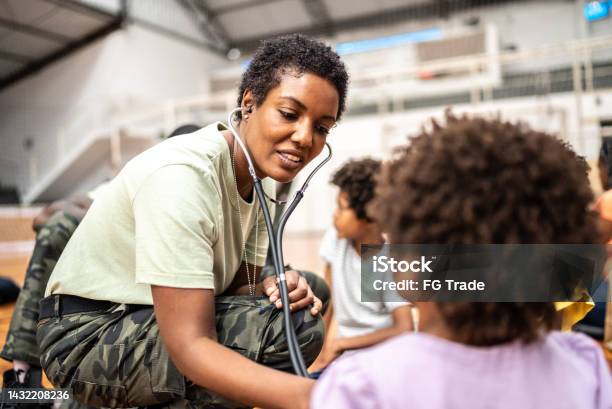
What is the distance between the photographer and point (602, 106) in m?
5.70

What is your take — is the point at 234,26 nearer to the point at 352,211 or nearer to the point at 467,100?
the point at 467,100

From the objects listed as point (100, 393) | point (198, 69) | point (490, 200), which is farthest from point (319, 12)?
point (490, 200)

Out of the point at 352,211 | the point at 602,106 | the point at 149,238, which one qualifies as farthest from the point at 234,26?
the point at 149,238

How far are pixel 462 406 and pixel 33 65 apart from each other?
10.7 meters

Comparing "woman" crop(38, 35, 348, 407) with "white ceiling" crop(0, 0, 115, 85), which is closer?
"woman" crop(38, 35, 348, 407)

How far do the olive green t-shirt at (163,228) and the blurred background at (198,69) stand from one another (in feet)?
19.3

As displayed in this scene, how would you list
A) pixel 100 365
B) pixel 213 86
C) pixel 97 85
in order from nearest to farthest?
1. pixel 100 365
2. pixel 97 85
3. pixel 213 86

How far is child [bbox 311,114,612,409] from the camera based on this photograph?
42 centimetres

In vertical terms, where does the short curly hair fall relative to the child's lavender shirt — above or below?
above

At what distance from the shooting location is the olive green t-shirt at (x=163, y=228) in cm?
70

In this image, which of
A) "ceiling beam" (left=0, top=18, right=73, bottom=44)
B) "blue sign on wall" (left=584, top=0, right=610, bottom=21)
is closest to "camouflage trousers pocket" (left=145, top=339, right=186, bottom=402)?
"blue sign on wall" (left=584, top=0, right=610, bottom=21)

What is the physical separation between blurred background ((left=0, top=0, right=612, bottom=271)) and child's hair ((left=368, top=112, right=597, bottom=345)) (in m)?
6.30

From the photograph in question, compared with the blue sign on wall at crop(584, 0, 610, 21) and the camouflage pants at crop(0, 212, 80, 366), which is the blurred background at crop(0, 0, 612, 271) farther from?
the camouflage pants at crop(0, 212, 80, 366)

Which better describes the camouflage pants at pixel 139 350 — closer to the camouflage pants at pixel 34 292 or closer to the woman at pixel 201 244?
the woman at pixel 201 244
